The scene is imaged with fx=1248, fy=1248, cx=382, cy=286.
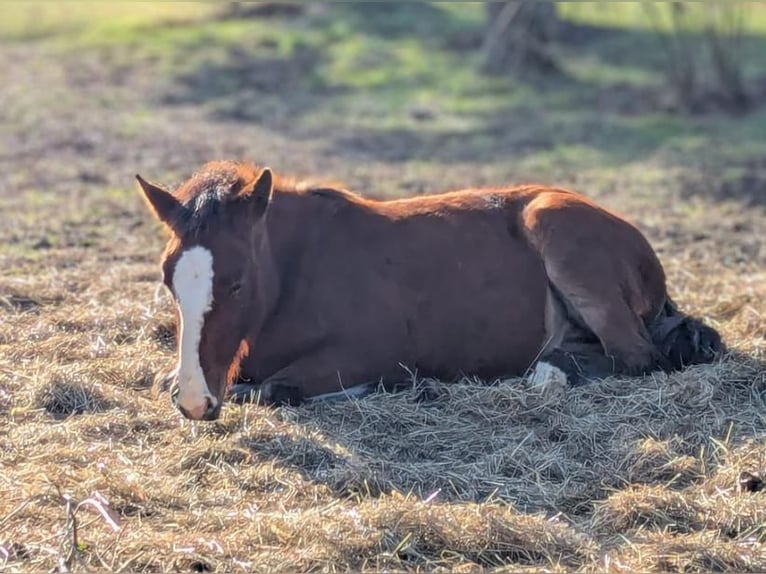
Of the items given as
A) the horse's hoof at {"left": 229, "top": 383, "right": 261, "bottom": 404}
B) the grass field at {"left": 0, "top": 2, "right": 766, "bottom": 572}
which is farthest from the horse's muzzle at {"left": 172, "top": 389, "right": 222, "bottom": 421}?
the horse's hoof at {"left": 229, "top": 383, "right": 261, "bottom": 404}

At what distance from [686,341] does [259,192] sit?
2.41 metres

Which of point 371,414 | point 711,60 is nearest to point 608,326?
point 371,414

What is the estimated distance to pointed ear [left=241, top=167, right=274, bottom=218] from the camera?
557 cm

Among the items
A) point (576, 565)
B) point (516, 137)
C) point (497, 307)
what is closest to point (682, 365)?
point (497, 307)

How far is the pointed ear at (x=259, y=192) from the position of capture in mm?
5570

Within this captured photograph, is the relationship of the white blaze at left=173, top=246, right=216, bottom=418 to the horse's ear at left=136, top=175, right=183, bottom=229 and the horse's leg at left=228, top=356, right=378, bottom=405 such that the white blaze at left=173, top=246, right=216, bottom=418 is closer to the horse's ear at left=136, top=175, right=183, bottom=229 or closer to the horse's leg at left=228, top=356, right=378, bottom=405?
the horse's ear at left=136, top=175, right=183, bottom=229

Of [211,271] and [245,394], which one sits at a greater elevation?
[211,271]

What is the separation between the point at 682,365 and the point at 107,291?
11.6 feet

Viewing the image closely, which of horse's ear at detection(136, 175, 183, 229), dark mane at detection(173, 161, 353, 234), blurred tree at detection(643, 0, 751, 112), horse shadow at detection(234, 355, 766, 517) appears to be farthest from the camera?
blurred tree at detection(643, 0, 751, 112)

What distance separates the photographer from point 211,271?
532cm

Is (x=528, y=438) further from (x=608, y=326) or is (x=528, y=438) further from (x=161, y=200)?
(x=161, y=200)

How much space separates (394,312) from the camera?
6234mm

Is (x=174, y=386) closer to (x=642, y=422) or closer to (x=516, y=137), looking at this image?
(x=642, y=422)

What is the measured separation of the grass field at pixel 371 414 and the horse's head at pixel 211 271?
0.28 meters
